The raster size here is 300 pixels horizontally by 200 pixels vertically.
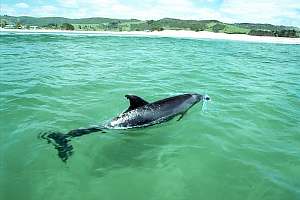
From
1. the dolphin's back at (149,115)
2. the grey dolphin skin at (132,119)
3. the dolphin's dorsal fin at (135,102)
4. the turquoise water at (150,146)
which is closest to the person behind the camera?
the turquoise water at (150,146)

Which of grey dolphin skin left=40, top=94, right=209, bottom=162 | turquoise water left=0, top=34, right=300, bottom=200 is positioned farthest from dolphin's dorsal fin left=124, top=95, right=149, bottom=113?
turquoise water left=0, top=34, right=300, bottom=200

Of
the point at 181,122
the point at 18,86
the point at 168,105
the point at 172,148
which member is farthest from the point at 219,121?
the point at 18,86

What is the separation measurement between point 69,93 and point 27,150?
544cm

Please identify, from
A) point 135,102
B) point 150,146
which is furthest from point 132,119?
point 150,146

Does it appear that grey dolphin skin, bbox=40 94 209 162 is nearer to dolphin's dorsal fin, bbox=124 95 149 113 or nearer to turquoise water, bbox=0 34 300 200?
dolphin's dorsal fin, bbox=124 95 149 113

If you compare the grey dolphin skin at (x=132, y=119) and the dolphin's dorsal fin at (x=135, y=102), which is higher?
the dolphin's dorsal fin at (x=135, y=102)

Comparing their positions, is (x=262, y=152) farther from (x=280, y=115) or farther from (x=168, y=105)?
(x=280, y=115)

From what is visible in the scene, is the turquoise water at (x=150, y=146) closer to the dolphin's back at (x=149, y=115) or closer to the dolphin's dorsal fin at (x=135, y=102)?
the dolphin's back at (x=149, y=115)

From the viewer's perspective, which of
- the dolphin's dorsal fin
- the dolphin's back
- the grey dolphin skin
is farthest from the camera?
the dolphin's back

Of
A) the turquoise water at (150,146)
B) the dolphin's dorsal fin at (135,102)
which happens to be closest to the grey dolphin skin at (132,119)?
the dolphin's dorsal fin at (135,102)

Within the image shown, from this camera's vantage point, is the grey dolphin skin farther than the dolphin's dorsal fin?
No

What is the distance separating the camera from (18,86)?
14.8 meters

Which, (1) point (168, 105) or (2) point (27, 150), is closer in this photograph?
(2) point (27, 150)

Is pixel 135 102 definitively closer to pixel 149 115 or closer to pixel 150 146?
pixel 149 115
